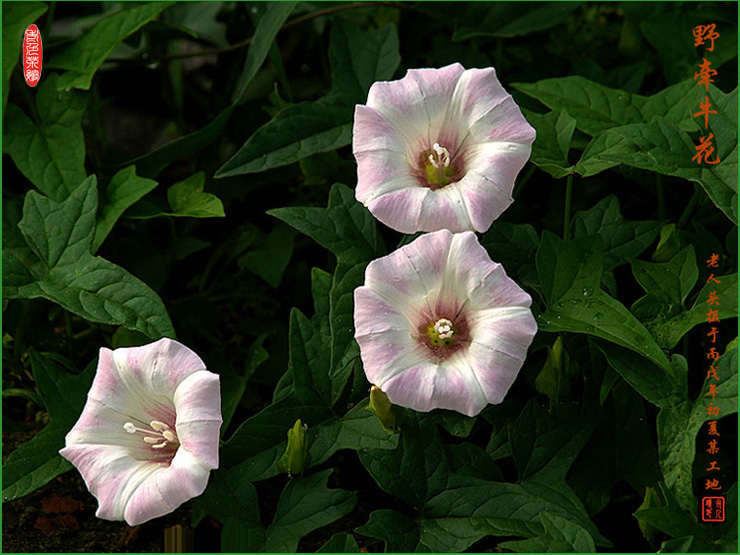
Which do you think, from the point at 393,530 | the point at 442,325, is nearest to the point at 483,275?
the point at 442,325

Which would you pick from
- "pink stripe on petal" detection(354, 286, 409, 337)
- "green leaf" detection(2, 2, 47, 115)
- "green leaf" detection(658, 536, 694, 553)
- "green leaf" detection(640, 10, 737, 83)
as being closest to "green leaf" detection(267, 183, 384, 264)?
"pink stripe on petal" detection(354, 286, 409, 337)

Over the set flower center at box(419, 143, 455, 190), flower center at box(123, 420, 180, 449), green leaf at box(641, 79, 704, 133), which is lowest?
flower center at box(123, 420, 180, 449)

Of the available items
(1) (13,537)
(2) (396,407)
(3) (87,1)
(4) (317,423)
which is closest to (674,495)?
(2) (396,407)

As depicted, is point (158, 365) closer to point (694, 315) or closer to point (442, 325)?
point (442, 325)

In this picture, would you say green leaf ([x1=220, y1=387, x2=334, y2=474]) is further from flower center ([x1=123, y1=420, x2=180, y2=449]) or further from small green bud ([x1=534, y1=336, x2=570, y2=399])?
small green bud ([x1=534, y1=336, x2=570, y2=399])

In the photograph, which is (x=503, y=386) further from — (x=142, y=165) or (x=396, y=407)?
(x=142, y=165)

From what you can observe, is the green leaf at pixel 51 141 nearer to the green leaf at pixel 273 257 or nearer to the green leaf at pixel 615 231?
the green leaf at pixel 273 257
